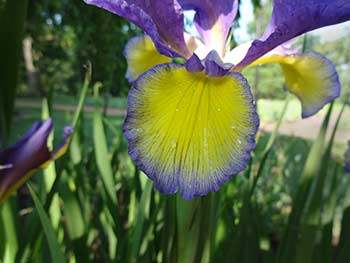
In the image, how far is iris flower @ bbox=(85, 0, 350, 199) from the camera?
0.36 meters

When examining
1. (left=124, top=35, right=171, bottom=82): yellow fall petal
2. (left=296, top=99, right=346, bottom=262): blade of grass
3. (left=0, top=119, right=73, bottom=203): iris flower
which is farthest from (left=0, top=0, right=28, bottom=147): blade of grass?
(left=296, top=99, right=346, bottom=262): blade of grass

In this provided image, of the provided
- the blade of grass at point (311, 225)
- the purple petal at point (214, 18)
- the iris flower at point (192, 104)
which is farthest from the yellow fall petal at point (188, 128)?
the blade of grass at point (311, 225)

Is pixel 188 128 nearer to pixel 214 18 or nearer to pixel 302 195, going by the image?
pixel 214 18

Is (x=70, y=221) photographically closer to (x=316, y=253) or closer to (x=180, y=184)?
(x=180, y=184)

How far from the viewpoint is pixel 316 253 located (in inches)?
25.7

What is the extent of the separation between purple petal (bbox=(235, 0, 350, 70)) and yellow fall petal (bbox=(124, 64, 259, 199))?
45 millimetres

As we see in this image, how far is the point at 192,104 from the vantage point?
40 cm

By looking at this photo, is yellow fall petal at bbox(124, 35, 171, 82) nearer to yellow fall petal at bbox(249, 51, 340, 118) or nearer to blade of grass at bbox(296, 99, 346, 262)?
yellow fall petal at bbox(249, 51, 340, 118)

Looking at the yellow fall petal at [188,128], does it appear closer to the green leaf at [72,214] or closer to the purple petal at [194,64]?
the purple petal at [194,64]

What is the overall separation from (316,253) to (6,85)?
1.82 feet

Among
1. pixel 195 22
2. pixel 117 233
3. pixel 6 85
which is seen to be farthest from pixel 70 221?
pixel 195 22

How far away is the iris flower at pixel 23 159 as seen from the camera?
1.60 feet

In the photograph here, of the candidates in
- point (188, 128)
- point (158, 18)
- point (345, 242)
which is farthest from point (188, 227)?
point (345, 242)

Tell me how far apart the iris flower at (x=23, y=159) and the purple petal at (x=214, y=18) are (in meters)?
0.26
